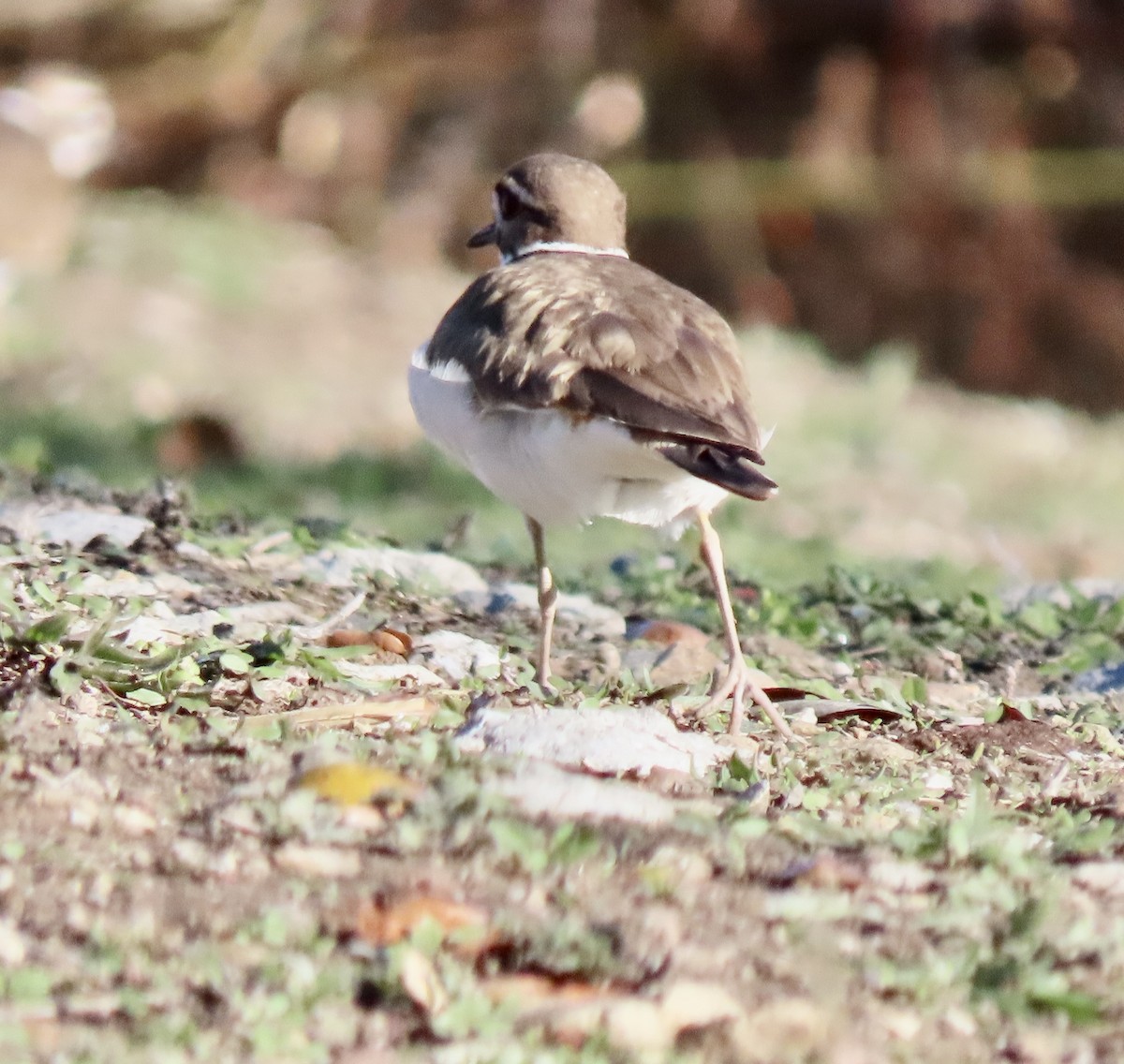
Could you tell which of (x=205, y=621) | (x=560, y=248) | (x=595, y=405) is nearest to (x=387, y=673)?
(x=205, y=621)

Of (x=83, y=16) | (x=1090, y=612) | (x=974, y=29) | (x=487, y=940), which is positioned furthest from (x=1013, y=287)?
(x=487, y=940)

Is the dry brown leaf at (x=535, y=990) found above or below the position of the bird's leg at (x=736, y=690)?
above

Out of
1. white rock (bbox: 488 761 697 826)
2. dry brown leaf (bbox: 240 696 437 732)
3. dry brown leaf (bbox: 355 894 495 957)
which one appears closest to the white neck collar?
dry brown leaf (bbox: 240 696 437 732)

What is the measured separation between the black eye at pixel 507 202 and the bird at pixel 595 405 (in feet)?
2.18

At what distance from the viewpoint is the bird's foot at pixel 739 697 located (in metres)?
4.08

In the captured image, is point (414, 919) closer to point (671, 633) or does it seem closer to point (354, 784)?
point (354, 784)

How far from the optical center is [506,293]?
465 centimetres

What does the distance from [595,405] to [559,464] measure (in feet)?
0.82

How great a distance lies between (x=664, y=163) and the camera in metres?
15.6

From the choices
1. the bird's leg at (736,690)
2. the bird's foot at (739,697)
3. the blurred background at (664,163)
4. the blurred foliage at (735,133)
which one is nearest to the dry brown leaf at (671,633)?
the bird's leg at (736,690)

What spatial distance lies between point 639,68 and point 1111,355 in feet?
13.6

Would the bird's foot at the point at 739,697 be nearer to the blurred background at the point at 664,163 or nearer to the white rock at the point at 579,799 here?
the white rock at the point at 579,799

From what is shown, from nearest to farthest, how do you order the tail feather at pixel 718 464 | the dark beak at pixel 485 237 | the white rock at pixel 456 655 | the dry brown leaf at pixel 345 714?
the dry brown leaf at pixel 345 714
the tail feather at pixel 718 464
the white rock at pixel 456 655
the dark beak at pixel 485 237

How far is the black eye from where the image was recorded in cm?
567
